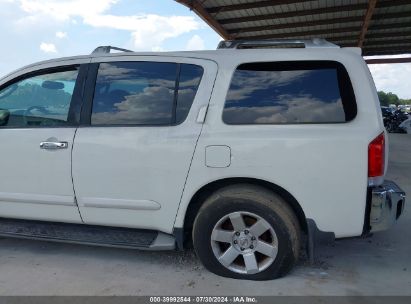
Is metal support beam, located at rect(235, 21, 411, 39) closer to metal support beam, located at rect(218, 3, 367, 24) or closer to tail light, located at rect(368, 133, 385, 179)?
metal support beam, located at rect(218, 3, 367, 24)

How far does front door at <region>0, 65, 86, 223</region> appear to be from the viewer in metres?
3.68

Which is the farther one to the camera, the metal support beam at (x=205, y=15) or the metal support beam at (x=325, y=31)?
the metal support beam at (x=325, y=31)

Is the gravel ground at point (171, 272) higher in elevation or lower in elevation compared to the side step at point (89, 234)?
lower

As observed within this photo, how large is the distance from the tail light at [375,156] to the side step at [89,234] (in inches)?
66.7

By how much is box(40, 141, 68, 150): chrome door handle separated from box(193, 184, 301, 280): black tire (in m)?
1.34

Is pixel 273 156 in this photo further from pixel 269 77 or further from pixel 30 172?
pixel 30 172

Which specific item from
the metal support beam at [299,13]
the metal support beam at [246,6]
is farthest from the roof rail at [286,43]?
the metal support beam at [299,13]

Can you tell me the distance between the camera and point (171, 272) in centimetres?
362

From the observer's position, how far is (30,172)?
12.3 feet

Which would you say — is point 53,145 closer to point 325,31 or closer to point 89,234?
point 89,234

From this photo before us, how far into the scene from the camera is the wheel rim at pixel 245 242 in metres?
3.29

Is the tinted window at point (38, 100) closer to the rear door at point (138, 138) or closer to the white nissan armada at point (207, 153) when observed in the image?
the white nissan armada at point (207, 153)

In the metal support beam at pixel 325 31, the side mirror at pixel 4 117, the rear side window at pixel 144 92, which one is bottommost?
the side mirror at pixel 4 117

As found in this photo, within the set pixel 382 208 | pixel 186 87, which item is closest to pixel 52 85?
pixel 186 87
